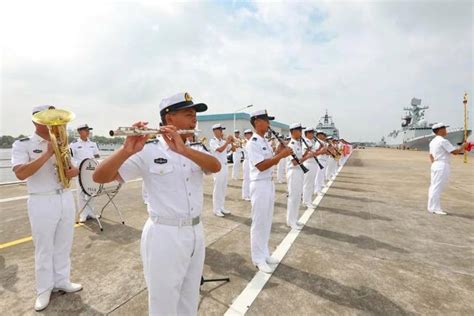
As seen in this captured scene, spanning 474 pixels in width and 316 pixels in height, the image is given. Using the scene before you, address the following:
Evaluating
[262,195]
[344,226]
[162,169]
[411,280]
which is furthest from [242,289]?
[344,226]

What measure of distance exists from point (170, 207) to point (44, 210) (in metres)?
2.19

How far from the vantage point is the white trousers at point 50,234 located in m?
3.11

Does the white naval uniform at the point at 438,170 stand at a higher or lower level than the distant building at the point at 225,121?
lower

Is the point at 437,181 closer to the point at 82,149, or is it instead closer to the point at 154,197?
the point at 154,197

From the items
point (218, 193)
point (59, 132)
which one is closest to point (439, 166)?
point (218, 193)

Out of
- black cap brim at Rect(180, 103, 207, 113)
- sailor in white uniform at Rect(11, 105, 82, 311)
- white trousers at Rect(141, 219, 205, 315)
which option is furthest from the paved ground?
black cap brim at Rect(180, 103, 207, 113)

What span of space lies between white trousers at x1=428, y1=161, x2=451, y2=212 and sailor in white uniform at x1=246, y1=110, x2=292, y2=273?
19.8 feet

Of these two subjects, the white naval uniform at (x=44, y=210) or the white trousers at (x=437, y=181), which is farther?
the white trousers at (x=437, y=181)

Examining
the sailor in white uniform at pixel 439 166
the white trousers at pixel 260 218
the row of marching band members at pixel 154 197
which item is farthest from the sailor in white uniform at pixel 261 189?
the sailor in white uniform at pixel 439 166

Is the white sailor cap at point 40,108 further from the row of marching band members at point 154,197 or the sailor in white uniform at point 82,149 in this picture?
the sailor in white uniform at point 82,149

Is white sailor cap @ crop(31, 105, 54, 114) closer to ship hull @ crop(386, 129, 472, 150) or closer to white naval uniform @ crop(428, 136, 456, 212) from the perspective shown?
white naval uniform @ crop(428, 136, 456, 212)

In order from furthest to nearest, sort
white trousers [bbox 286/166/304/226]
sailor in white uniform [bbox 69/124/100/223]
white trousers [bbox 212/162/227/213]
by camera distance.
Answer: white trousers [bbox 212/162/227/213] < sailor in white uniform [bbox 69/124/100/223] < white trousers [bbox 286/166/304/226]

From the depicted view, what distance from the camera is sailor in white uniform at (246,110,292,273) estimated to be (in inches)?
161

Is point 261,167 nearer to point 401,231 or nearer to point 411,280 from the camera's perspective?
point 411,280
